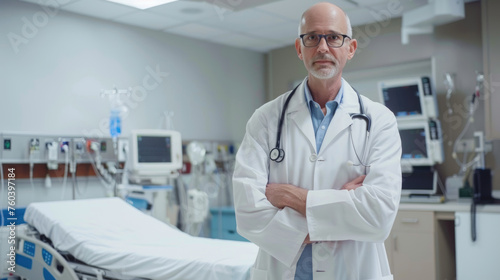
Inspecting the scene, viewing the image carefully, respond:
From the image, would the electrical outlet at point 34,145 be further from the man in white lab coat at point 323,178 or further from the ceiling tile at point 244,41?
the man in white lab coat at point 323,178

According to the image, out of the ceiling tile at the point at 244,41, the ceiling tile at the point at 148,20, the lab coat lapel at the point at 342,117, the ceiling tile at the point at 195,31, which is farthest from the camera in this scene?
the ceiling tile at the point at 244,41

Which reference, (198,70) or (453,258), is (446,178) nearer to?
(453,258)

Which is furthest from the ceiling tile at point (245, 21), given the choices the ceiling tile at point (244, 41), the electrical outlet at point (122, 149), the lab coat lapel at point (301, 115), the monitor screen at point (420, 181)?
the lab coat lapel at point (301, 115)

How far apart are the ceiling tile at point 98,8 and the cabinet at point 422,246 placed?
268cm

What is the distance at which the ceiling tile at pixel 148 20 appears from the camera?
392 cm

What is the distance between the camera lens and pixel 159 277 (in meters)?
2.29

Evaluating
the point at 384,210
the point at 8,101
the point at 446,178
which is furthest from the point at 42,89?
the point at 446,178

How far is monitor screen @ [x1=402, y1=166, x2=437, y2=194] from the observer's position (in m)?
3.69

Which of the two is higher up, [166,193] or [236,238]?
[166,193]

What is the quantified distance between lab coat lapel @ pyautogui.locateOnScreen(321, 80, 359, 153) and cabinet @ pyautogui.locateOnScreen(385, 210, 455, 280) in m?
2.27

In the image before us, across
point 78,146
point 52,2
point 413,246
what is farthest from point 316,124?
point 52,2

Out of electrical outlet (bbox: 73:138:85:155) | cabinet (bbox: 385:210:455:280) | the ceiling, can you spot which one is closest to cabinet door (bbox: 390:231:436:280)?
cabinet (bbox: 385:210:455:280)

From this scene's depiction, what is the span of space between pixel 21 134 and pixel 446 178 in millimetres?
3353

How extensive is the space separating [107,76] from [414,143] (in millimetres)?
2590
